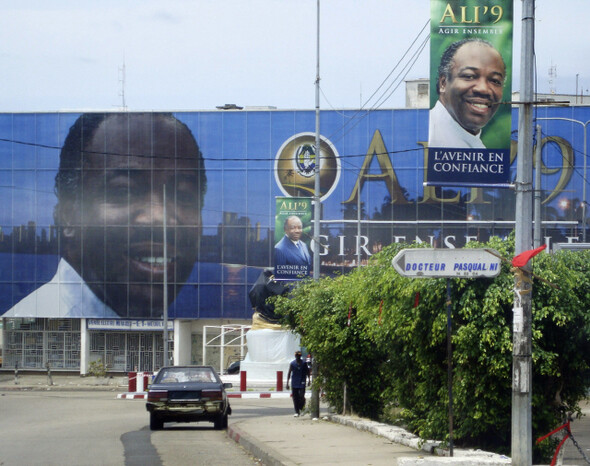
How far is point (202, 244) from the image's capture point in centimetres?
6100

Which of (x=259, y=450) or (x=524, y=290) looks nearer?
(x=524, y=290)

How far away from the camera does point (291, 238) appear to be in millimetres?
29406

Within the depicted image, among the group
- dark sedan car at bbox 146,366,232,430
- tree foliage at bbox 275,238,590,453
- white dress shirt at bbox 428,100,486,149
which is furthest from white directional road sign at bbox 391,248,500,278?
dark sedan car at bbox 146,366,232,430

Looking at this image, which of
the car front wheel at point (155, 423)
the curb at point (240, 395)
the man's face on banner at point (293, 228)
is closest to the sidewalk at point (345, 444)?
the car front wheel at point (155, 423)

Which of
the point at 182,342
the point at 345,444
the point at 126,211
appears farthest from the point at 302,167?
the point at 345,444

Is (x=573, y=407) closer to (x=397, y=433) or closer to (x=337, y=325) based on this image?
(x=397, y=433)

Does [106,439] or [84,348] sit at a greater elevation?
[106,439]

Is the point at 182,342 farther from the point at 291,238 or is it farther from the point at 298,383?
the point at 298,383

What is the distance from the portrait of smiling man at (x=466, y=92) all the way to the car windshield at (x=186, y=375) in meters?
11.7

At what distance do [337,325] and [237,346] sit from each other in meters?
40.5

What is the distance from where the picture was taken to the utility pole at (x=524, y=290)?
34.8 ft

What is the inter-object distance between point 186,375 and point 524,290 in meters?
12.8

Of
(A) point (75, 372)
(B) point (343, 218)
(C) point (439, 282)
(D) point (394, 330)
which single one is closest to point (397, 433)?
(D) point (394, 330)

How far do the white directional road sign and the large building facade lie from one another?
47461 millimetres
